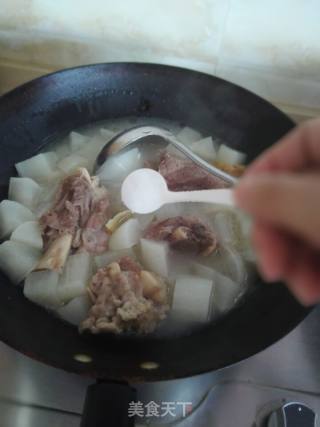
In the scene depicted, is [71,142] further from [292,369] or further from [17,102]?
[292,369]

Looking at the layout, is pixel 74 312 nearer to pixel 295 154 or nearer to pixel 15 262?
pixel 15 262

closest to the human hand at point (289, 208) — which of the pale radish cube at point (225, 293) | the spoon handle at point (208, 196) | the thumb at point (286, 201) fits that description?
the thumb at point (286, 201)

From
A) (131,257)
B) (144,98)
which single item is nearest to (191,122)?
(144,98)

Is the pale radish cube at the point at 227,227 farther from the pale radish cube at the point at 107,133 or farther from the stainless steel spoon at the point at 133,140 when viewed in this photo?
the pale radish cube at the point at 107,133

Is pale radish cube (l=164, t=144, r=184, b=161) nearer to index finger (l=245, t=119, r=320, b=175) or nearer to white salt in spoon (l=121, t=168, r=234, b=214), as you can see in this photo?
white salt in spoon (l=121, t=168, r=234, b=214)

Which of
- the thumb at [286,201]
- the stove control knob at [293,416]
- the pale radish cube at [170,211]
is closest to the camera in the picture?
the thumb at [286,201]

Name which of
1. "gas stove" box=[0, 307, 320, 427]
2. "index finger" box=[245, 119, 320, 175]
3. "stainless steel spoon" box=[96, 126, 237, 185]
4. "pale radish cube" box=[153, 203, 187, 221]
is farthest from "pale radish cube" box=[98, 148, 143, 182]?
"index finger" box=[245, 119, 320, 175]
